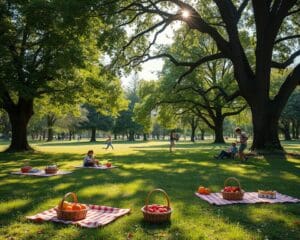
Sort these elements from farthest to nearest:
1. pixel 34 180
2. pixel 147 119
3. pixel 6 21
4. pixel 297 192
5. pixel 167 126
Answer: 1. pixel 167 126
2. pixel 147 119
3. pixel 6 21
4. pixel 34 180
5. pixel 297 192

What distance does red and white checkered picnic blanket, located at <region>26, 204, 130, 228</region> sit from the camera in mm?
7148

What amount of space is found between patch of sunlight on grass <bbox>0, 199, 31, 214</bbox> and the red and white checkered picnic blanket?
1061mm

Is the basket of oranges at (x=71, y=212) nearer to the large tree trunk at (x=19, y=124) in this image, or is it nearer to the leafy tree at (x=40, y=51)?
the leafy tree at (x=40, y=51)

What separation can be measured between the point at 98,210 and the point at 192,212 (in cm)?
212

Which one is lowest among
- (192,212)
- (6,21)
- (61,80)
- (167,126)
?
(192,212)

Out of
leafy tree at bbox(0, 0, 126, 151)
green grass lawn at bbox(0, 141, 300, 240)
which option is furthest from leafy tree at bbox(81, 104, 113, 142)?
green grass lawn at bbox(0, 141, 300, 240)

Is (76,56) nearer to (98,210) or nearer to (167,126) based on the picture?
(98,210)

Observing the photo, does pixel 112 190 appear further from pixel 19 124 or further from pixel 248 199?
pixel 19 124

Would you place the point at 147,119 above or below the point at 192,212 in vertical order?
above

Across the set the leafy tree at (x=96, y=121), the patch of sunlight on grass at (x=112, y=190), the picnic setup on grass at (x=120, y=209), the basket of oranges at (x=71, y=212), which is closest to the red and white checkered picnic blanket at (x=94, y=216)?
the picnic setup on grass at (x=120, y=209)

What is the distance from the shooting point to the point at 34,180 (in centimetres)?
1304

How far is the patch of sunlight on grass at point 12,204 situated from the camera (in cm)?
850

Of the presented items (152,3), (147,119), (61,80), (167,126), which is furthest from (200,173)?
(167,126)

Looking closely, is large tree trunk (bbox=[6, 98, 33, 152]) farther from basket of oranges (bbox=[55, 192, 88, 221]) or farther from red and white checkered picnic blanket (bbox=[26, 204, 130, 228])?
basket of oranges (bbox=[55, 192, 88, 221])
